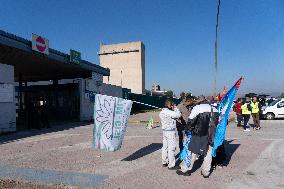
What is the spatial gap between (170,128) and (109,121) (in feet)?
6.45

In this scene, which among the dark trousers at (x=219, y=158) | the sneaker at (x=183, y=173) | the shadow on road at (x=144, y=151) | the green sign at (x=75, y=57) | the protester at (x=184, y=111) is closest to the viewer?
the sneaker at (x=183, y=173)

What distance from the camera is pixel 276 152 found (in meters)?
10.7

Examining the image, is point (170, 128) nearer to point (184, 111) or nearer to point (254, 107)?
point (184, 111)

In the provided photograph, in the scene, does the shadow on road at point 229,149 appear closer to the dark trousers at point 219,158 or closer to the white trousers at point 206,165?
the dark trousers at point 219,158

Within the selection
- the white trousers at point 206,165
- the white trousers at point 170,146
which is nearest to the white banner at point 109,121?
the white trousers at point 170,146

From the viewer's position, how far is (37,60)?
24172 mm

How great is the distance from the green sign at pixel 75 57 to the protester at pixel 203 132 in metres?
18.7

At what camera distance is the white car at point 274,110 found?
2641 centimetres

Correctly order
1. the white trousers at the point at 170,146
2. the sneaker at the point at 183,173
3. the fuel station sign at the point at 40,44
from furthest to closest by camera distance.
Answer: the fuel station sign at the point at 40,44 → the white trousers at the point at 170,146 → the sneaker at the point at 183,173

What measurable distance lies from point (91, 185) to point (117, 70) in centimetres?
9545

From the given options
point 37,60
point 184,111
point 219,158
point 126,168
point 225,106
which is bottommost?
point 126,168

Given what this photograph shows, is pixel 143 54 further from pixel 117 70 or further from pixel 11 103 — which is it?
pixel 11 103

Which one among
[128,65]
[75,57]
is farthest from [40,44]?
[128,65]

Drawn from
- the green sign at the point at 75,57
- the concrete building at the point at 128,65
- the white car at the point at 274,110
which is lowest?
the white car at the point at 274,110
